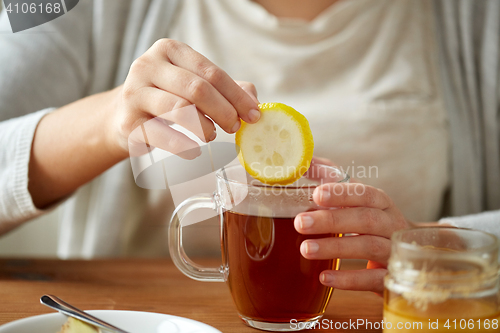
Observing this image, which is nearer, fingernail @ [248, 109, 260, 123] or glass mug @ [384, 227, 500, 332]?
glass mug @ [384, 227, 500, 332]

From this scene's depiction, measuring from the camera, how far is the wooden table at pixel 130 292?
425 mm

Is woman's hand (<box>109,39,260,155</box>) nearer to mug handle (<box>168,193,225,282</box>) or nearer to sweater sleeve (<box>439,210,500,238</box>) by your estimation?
mug handle (<box>168,193,225,282</box>)

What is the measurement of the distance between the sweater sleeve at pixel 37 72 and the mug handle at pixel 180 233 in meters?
0.28

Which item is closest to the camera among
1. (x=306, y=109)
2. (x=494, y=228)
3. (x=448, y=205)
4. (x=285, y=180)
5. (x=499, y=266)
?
(x=499, y=266)

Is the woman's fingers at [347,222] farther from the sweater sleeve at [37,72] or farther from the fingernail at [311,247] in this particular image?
the sweater sleeve at [37,72]

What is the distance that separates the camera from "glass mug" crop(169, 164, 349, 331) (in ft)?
1.20

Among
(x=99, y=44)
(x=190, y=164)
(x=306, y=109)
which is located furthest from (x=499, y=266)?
(x=99, y=44)

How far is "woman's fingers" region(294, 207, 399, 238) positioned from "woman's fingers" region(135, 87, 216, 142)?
11 cm

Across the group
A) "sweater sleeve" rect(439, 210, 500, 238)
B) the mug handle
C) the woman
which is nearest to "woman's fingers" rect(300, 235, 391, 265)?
the mug handle

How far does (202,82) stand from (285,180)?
0.11 meters

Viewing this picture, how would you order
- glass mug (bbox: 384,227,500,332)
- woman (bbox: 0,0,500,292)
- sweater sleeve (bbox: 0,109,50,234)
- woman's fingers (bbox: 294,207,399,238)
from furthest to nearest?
woman (bbox: 0,0,500,292) < sweater sleeve (bbox: 0,109,50,234) < woman's fingers (bbox: 294,207,399,238) < glass mug (bbox: 384,227,500,332)

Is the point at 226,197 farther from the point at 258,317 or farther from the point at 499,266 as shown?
the point at 499,266

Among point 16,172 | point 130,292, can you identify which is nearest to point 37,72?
point 16,172

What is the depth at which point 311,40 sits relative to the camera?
0.84m
